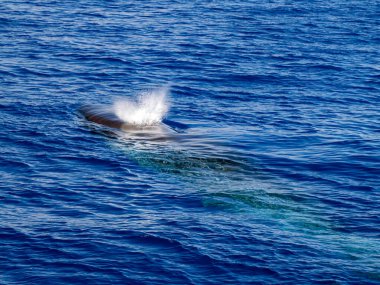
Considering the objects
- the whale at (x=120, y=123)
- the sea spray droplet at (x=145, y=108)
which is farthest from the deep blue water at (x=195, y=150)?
the sea spray droplet at (x=145, y=108)

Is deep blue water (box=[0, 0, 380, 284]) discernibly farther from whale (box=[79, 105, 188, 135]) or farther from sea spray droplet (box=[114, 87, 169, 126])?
sea spray droplet (box=[114, 87, 169, 126])

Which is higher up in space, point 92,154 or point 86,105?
point 86,105

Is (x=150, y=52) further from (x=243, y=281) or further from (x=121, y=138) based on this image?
(x=243, y=281)

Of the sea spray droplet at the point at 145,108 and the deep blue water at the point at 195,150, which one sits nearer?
the deep blue water at the point at 195,150

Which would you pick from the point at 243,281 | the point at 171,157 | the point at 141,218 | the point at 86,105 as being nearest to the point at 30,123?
the point at 86,105

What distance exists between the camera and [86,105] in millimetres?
73312

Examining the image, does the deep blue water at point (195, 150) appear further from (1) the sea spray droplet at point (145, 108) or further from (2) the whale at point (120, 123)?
(1) the sea spray droplet at point (145, 108)

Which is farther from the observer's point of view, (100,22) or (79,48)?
(100,22)

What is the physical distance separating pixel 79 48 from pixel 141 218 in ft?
143

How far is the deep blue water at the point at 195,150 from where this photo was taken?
152ft

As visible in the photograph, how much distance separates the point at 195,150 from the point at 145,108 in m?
12.0

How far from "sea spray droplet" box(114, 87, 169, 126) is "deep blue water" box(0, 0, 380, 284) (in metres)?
1.40

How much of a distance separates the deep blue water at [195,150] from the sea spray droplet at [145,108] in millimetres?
1404

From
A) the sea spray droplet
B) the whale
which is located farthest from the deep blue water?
the sea spray droplet
